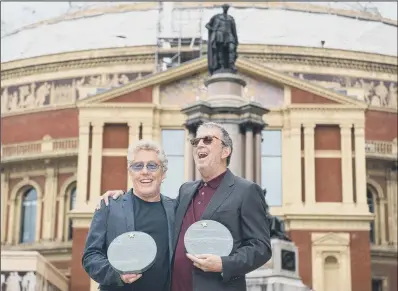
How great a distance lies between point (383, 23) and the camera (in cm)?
4781

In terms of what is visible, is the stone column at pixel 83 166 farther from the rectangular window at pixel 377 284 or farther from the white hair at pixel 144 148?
the white hair at pixel 144 148

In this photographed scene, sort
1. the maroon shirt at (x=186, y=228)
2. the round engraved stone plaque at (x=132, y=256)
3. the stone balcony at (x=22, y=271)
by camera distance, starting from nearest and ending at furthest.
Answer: the round engraved stone plaque at (x=132, y=256), the maroon shirt at (x=186, y=228), the stone balcony at (x=22, y=271)

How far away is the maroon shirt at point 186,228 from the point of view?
18.3ft

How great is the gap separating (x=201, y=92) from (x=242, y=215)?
29689mm

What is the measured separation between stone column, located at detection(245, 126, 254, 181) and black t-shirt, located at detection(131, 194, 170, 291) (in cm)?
1473

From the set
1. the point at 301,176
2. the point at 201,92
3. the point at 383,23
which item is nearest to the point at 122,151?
the point at 201,92

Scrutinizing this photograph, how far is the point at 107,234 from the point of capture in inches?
223

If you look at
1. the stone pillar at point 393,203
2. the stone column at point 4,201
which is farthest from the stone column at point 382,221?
the stone column at point 4,201

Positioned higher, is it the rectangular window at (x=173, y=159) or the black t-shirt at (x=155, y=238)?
the rectangular window at (x=173, y=159)

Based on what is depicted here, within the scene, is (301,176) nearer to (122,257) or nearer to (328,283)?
(328,283)

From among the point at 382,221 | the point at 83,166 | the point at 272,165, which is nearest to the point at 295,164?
the point at 272,165

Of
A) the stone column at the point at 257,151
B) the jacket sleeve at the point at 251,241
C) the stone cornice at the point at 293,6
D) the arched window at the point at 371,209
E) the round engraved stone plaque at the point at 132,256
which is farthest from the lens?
the stone cornice at the point at 293,6

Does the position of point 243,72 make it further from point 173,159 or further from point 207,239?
point 207,239

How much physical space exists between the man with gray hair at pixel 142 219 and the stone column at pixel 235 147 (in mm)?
14163
